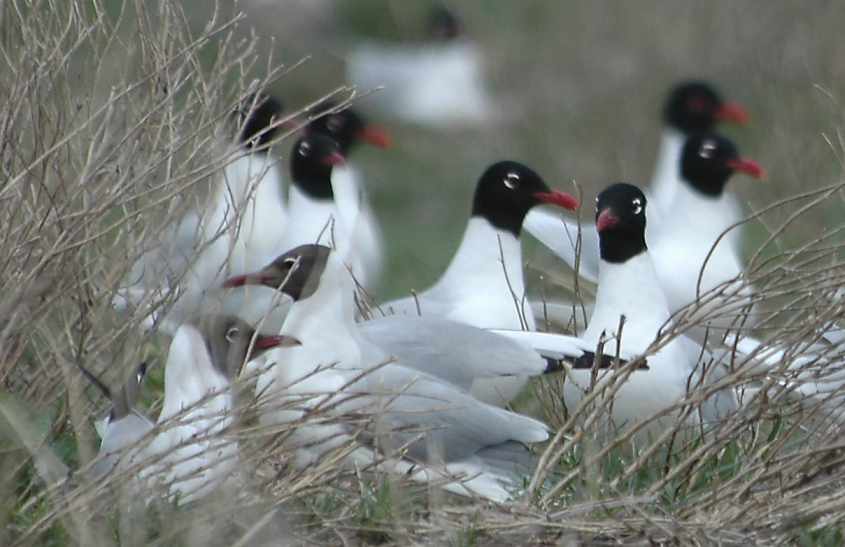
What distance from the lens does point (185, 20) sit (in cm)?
489

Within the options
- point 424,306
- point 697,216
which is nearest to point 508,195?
point 424,306

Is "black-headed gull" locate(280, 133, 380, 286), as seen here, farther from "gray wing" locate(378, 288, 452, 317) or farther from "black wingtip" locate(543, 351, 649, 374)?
"black wingtip" locate(543, 351, 649, 374)

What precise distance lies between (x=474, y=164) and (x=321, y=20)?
4790mm

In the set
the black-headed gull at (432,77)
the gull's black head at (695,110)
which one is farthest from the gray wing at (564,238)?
the black-headed gull at (432,77)

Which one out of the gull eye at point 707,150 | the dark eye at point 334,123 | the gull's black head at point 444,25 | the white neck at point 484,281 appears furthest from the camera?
the gull's black head at point 444,25

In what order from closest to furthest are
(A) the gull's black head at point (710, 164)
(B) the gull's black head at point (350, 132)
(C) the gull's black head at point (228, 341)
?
1. (C) the gull's black head at point (228, 341)
2. (A) the gull's black head at point (710, 164)
3. (B) the gull's black head at point (350, 132)

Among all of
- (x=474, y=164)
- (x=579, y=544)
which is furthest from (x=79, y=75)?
(x=474, y=164)

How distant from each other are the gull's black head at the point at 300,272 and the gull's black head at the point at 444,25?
14.2m

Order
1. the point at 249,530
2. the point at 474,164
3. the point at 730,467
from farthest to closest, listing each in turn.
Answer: the point at 474,164
the point at 730,467
the point at 249,530

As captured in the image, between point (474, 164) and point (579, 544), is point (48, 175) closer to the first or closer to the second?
point (579, 544)

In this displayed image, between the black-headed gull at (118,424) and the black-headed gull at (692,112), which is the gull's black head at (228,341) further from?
the black-headed gull at (692,112)

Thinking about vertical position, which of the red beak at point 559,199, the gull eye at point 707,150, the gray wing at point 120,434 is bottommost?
the gull eye at point 707,150

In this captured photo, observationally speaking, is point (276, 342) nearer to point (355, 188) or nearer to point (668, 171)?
point (355, 188)

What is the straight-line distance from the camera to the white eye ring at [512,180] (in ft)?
22.4
